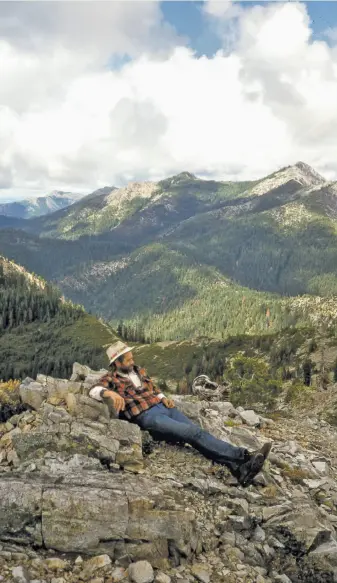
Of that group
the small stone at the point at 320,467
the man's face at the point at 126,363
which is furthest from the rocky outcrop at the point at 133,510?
the small stone at the point at 320,467

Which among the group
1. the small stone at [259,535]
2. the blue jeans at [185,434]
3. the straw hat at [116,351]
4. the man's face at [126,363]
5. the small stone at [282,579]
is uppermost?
the straw hat at [116,351]

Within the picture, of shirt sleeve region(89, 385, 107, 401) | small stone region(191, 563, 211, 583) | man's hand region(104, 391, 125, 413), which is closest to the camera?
small stone region(191, 563, 211, 583)

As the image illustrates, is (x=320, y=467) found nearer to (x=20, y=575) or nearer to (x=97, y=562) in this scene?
(x=97, y=562)

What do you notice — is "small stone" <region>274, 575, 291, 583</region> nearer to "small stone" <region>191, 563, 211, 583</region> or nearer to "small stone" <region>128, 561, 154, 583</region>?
"small stone" <region>191, 563, 211, 583</region>

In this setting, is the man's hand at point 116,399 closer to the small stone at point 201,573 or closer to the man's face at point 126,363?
the man's face at point 126,363

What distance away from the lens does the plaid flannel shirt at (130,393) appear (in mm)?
15680

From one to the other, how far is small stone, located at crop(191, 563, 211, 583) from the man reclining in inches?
161

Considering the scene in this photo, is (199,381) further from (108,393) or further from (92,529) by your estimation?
(92,529)

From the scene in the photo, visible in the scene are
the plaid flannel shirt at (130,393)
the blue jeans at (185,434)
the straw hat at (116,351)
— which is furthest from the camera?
the straw hat at (116,351)

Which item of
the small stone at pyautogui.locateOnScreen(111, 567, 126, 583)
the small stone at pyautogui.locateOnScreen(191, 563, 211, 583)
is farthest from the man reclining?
the small stone at pyautogui.locateOnScreen(111, 567, 126, 583)

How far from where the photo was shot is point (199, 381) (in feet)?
111

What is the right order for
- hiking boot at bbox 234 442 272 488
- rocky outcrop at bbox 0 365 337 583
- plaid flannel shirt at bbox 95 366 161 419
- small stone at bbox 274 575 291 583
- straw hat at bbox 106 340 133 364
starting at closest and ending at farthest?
rocky outcrop at bbox 0 365 337 583 < small stone at bbox 274 575 291 583 < hiking boot at bbox 234 442 272 488 < plaid flannel shirt at bbox 95 366 161 419 < straw hat at bbox 106 340 133 364

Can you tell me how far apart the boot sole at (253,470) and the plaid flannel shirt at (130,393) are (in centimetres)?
405

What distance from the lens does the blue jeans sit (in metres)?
14.8
